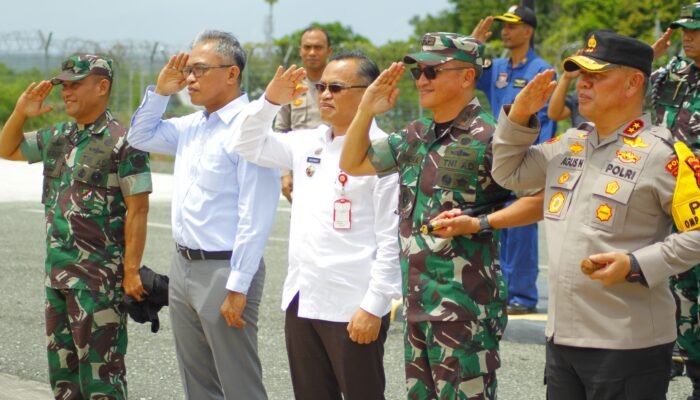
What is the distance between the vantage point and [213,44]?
5.42 m

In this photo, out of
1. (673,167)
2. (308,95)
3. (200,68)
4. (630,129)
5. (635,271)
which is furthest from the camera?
(308,95)

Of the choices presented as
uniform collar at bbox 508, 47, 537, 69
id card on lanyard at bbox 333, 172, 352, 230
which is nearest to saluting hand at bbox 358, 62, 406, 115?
id card on lanyard at bbox 333, 172, 352, 230

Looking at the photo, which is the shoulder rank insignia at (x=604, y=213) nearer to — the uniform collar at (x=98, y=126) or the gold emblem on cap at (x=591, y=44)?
the gold emblem on cap at (x=591, y=44)

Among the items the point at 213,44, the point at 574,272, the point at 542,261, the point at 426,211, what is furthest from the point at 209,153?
the point at 542,261

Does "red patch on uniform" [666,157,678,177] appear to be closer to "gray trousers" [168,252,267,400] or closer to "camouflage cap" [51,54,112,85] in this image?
"gray trousers" [168,252,267,400]

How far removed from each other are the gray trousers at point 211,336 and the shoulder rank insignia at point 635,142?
2.06 m

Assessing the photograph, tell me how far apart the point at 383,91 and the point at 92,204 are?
182cm

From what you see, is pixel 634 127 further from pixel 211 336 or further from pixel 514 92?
pixel 514 92

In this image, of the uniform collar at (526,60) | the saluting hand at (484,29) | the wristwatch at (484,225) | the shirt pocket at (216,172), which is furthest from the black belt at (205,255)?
the uniform collar at (526,60)

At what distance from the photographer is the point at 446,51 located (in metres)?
4.49

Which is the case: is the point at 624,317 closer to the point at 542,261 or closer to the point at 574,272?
the point at 574,272

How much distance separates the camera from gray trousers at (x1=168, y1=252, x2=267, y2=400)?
5.22 m

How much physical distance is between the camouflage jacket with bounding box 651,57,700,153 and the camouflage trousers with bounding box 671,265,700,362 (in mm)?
698

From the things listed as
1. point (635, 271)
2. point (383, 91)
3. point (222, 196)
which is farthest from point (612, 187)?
point (222, 196)
